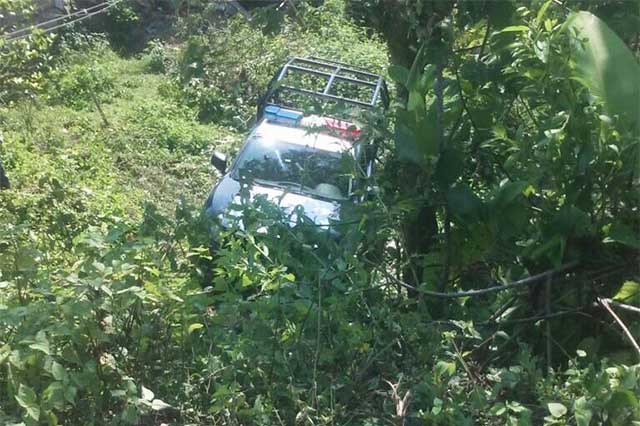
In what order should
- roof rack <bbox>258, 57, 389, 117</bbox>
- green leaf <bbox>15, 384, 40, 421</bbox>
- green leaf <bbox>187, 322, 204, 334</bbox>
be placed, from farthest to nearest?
roof rack <bbox>258, 57, 389, 117</bbox> → green leaf <bbox>187, 322, 204, 334</bbox> → green leaf <bbox>15, 384, 40, 421</bbox>

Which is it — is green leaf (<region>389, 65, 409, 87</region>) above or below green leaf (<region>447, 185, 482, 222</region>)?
above

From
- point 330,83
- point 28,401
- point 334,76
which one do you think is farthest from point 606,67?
point 334,76

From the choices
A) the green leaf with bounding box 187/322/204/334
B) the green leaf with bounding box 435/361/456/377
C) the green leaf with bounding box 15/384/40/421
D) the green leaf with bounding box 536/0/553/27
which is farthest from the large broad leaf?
the green leaf with bounding box 15/384/40/421

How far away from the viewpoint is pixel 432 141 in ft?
13.1

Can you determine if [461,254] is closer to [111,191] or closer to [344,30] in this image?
[111,191]

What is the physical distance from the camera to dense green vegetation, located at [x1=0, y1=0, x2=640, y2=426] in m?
2.94

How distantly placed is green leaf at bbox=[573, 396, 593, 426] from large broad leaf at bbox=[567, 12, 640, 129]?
4.30 feet

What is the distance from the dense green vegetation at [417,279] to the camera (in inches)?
116

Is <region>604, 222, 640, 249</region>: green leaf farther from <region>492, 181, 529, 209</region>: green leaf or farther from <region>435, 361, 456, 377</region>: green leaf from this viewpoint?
<region>435, 361, 456, 377</region>: green leaf

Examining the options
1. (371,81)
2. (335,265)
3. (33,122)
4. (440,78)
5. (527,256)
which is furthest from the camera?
(33,122)

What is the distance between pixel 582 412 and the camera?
8.05 feet

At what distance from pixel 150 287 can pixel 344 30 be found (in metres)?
12.3

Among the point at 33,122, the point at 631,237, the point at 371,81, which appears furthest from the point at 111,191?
the point at 631,237

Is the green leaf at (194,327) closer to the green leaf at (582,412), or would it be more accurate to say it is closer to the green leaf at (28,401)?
the green leaf at (28,401)
